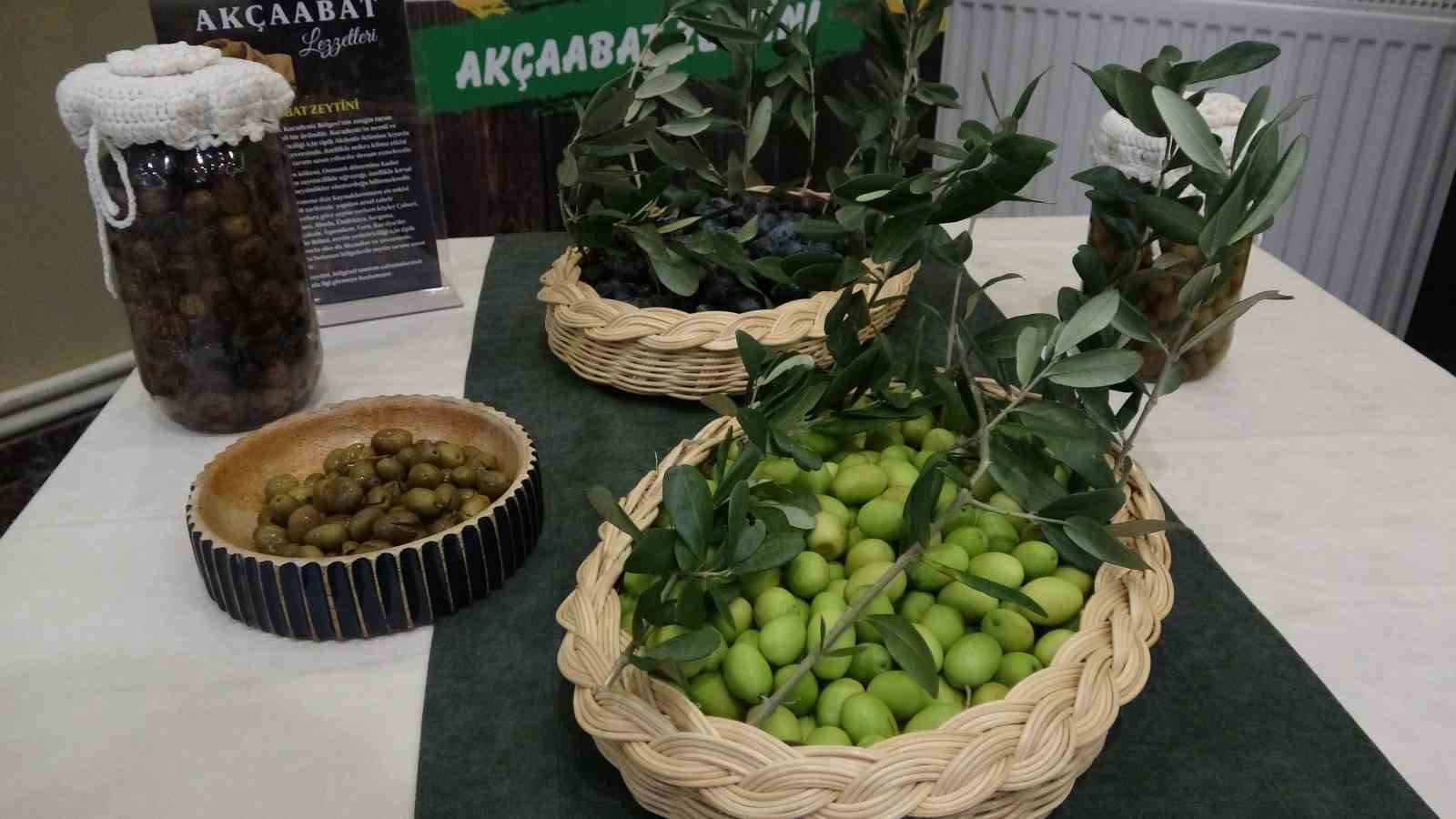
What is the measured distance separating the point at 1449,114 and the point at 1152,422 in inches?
54.8

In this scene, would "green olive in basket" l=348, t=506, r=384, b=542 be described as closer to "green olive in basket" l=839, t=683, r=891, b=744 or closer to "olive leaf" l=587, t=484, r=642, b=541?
"olive leaf" l=587, t=484, r=642, b=541

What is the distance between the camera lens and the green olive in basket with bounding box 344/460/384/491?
2.77ft

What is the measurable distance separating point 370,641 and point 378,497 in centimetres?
11

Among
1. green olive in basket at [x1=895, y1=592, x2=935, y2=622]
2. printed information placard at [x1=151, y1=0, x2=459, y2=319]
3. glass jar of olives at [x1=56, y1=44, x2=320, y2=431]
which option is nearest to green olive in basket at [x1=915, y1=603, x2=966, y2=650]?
green olive in basket at [x1=895, y1=592, x2=935, y2=622]

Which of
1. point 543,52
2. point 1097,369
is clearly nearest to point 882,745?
point 1097,369

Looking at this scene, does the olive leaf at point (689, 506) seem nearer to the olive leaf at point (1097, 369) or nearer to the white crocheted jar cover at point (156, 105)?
the olive leaf at point (1097, 369)

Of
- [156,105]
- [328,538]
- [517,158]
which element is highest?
[156,105]

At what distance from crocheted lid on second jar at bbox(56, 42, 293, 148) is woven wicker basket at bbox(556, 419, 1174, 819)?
0.53 m

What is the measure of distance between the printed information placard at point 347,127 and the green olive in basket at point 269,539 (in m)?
0.47

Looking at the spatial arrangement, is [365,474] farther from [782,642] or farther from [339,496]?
[782,642]

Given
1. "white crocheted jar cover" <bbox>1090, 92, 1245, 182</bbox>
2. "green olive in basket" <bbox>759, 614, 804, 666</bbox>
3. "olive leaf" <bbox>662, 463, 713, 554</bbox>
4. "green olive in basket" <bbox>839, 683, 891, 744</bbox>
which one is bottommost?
"green olive in basket" <bbox>839, 683, 891, 744</bbox>

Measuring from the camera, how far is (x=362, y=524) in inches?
31.4

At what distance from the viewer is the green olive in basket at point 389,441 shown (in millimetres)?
877

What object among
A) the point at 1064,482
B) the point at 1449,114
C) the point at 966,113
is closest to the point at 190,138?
the point at 1064,482
